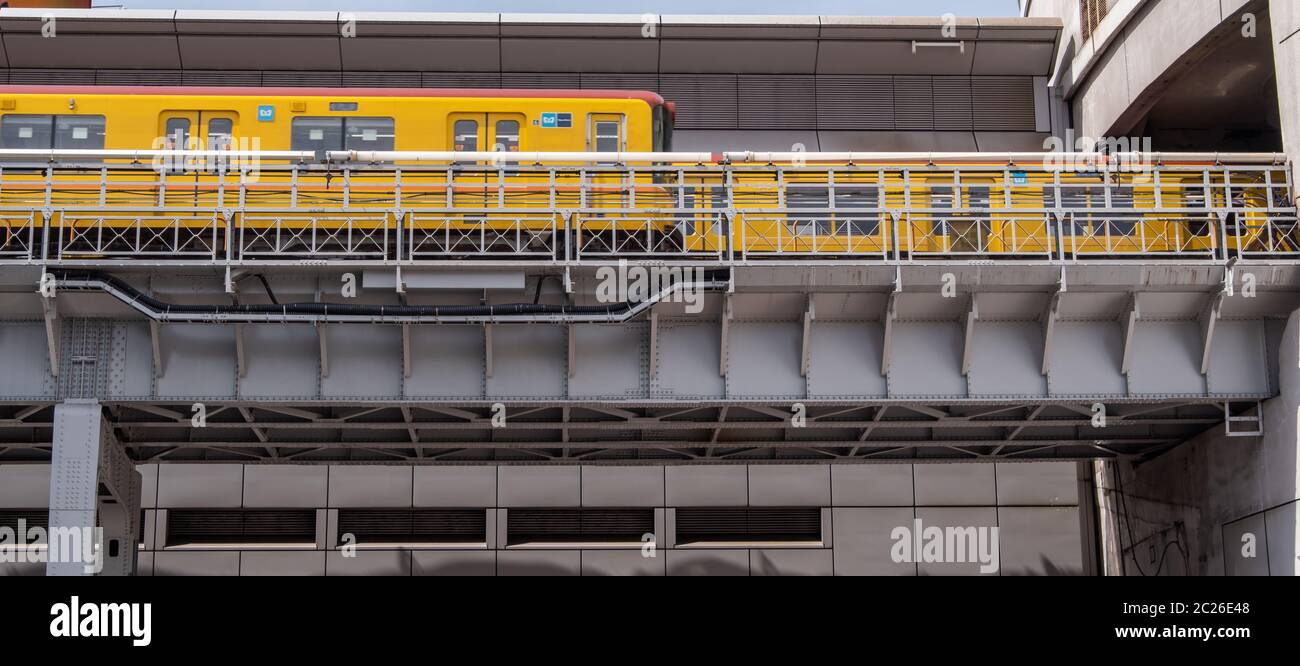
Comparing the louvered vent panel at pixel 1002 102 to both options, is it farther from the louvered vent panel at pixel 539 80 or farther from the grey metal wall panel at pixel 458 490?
the grey metal wall panel at pixel 458 490

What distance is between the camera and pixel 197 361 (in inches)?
878

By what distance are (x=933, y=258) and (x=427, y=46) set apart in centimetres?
1811

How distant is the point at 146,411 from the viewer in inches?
946

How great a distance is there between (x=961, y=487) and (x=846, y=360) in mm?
14012

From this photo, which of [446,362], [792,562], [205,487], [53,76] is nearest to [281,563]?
[205,487]

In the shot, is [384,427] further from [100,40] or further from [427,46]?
[100,40]

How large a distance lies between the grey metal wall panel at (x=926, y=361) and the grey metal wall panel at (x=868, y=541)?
12.7 m

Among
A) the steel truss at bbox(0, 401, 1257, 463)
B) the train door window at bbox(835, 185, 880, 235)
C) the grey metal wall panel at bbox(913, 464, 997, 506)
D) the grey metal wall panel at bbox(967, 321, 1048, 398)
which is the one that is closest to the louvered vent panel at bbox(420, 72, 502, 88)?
the steel truss at bbox(0, 401, 1257, 463)

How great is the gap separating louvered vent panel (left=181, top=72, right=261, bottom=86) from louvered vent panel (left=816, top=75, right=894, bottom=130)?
15.0 meters

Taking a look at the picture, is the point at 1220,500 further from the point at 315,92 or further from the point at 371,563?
the point at 371,563

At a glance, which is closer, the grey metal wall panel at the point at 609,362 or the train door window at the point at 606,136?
the grey metal wall panel at the point at 609,362

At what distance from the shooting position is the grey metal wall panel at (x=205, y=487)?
34344 millimetres

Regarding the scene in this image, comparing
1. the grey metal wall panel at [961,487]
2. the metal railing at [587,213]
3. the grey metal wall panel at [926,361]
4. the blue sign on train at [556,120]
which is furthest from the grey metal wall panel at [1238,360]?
the grey metal wall panel at [961,487]
